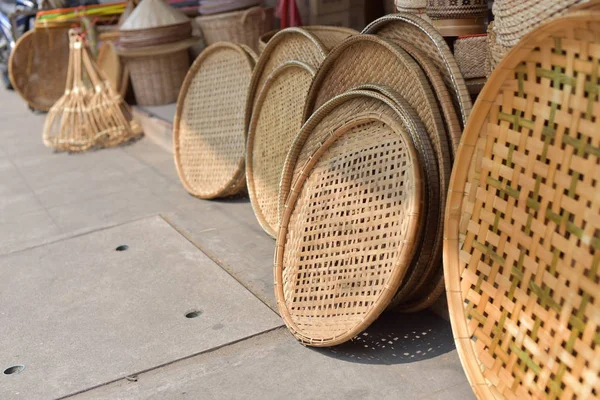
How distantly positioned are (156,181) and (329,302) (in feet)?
7.29

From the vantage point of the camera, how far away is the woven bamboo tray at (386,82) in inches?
91.7

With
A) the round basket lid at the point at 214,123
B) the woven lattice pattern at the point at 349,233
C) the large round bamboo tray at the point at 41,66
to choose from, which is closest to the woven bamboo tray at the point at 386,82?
the woven lattice pattern at the point at 349,233

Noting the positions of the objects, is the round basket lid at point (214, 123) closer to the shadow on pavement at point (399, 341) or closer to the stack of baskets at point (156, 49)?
the stack of baskets at point (156, 49)

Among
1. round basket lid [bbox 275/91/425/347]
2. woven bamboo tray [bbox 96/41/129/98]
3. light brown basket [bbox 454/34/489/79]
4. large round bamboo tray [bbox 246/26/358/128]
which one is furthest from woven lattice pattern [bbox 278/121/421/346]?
woven bamboo tray [bbox 96/41/129/98]

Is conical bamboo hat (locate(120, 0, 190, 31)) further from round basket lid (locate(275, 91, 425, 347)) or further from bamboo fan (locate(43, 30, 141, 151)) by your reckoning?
round basket lid (locate(275, 91, 425, 347))

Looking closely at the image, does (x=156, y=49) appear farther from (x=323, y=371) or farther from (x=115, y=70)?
(x=323, y=371)

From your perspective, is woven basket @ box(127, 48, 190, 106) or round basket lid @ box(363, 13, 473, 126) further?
woven basket @ box(127, 48, 190, 106)

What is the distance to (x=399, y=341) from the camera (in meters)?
2.46

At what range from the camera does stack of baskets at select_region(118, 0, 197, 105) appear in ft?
17.3

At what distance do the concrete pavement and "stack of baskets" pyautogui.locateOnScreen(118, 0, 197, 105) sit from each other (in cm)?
139

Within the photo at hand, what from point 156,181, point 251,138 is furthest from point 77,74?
point 251,138

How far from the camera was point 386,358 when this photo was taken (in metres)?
2.38

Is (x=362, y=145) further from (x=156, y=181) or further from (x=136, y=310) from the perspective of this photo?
(x=156, y=181)

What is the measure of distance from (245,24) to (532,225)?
3.27 meters
